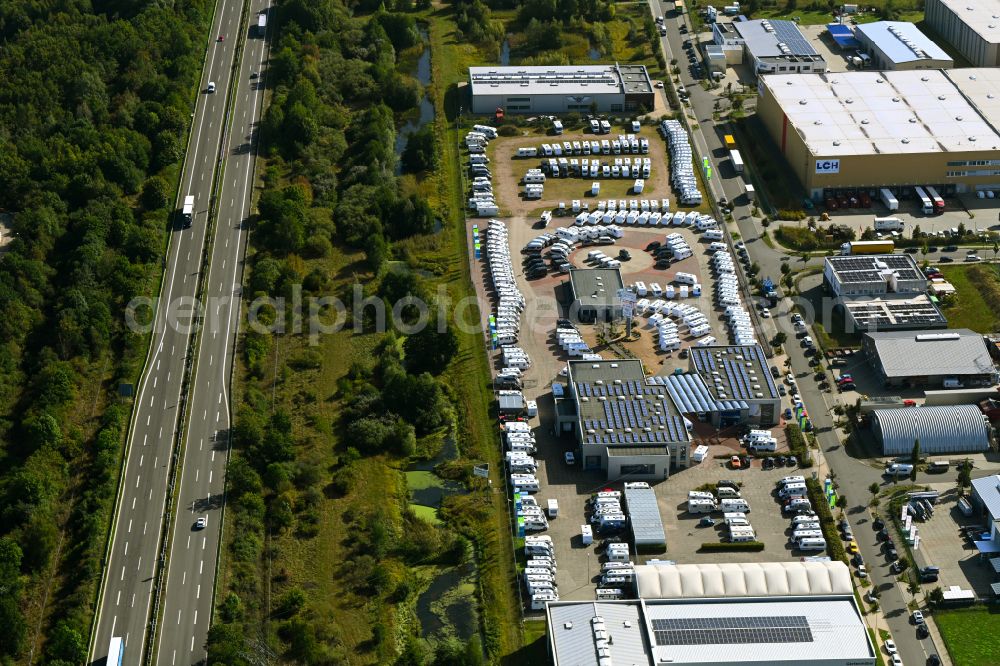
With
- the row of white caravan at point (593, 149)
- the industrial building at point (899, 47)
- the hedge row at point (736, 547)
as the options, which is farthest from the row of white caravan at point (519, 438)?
the industrial building at point (899, 47)

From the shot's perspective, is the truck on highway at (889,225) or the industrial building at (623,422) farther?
the truck on highway at (889,225)

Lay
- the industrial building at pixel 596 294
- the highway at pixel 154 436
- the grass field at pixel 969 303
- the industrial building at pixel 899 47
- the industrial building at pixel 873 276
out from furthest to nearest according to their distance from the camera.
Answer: the industrial building at pixel 899 47 → the industrial building at pixel 873 276 → the industrial building at pixel 596 294 → the grass field at pixel 969 303 → the highway at pixel 154 436

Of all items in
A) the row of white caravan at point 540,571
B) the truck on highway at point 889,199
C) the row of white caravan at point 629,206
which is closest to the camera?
the row of white caravan at point 540,571

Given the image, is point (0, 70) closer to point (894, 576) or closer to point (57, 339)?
point (57, 339)

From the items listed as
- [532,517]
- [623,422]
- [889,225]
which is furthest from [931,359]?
[532,517]

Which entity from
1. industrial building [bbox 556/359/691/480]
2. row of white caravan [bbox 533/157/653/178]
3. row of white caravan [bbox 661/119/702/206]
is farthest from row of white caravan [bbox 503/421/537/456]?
row of white caravan [bbox 533/157/653/178]

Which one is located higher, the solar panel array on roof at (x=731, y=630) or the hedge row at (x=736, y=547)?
the hedge row at (x=736, y=547)

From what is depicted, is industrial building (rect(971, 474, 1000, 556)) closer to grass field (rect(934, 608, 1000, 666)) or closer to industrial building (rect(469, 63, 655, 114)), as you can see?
grass field (rect(934, 608, 1000, 666))

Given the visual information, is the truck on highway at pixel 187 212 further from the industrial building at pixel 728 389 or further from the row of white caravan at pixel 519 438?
the industrial building at pixel 728 389
